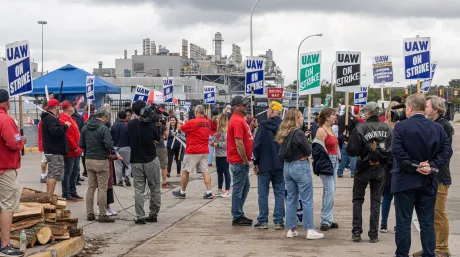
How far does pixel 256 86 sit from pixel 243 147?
31.2ft

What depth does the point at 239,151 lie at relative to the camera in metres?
10.8

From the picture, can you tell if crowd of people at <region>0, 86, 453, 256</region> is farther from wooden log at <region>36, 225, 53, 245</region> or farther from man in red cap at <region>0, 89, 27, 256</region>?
wooden log at <region>36, 225, 53, 245</region>

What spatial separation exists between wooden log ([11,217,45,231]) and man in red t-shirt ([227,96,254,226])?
339 centimetres

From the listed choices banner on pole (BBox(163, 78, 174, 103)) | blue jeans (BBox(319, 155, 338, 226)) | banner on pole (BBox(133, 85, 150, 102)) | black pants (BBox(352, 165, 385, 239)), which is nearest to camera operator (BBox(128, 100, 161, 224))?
blue jeans (BBox(319, 155, 338, 226))

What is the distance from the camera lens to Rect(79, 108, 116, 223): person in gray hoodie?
447 inches

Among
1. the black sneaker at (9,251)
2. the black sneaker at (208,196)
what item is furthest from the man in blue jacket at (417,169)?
the black sneaker at (208,196)

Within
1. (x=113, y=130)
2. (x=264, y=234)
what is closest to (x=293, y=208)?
(x=264, y=234)

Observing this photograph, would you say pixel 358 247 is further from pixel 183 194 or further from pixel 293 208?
pixel 183 194

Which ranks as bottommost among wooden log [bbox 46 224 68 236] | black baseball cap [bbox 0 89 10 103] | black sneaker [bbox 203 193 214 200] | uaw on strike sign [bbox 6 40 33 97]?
black sneaker [bbox 203 193 214 200]

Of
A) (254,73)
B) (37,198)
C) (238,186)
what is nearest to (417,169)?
(238,186)

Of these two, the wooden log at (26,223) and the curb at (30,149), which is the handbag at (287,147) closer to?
the wooden log at (26,223)

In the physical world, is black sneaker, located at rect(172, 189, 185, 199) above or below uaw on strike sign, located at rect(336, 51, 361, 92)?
below

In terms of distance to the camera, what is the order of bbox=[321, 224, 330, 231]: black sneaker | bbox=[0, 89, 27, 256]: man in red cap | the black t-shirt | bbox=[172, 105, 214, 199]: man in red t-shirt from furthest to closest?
1. bbox=[172, 105, 214, 199]: man in red t-shirt
2. the black t-shirt
3. bbox=[321, 224, 330, 231]: black sneaker
4. bbox=[0, 89, 27, 256]: man in red cap

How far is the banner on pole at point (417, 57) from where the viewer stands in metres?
15.8
